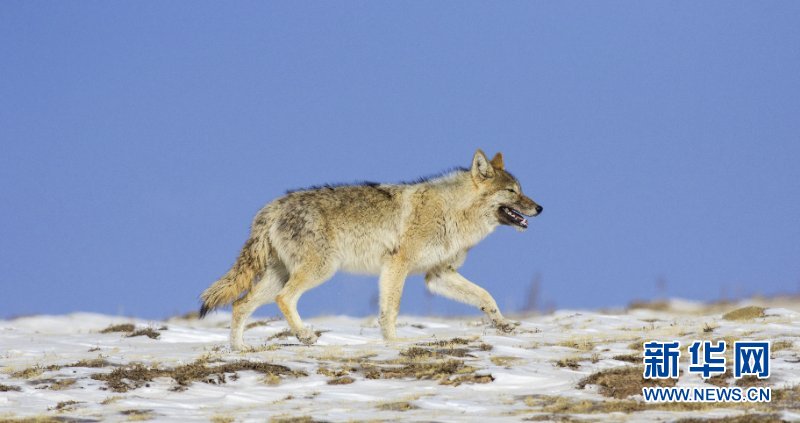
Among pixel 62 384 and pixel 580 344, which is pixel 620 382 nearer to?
pixel 580 344

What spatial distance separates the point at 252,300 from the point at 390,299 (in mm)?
2120

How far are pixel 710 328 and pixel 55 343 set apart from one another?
36.6ft

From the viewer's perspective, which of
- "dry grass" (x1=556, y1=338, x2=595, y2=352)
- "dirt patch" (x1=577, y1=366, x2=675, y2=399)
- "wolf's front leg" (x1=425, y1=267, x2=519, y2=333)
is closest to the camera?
"dirt patch" (x1=577, y1=366, x2=675, y2=399)

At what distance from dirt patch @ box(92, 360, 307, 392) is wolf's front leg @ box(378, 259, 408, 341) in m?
3.08

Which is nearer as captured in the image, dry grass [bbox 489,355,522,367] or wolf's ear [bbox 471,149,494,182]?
dry grass [bbox 489,355,522,367]

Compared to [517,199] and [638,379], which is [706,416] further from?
[517,199]

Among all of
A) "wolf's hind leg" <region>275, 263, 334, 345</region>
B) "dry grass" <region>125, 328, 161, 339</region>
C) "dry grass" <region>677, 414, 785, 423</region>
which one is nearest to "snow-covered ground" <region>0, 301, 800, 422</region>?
"dry grass" <region>677, 414, 785, 423</region>

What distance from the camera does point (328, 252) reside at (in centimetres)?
1579

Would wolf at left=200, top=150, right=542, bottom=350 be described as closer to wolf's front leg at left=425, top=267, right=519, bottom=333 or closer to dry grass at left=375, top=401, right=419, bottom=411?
wolf's front leg at left=425, top=267, right=519, bottom=333

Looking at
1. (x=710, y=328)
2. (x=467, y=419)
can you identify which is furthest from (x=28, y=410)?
(x=710, y=328)

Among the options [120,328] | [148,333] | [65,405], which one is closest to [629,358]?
[65,405]

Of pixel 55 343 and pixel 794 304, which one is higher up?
pixel 794 304

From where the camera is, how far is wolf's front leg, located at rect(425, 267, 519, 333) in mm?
16641

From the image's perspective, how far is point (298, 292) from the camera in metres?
15.5
